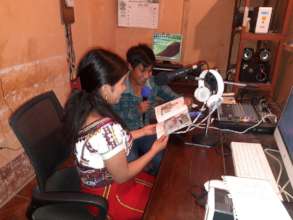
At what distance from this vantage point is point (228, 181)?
825 millimetres

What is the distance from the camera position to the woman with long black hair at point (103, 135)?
0.97 metres

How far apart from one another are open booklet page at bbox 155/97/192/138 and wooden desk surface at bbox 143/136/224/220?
0.08 meters

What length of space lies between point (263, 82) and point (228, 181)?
1.48m

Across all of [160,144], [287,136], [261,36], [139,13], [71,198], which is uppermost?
[139,13]

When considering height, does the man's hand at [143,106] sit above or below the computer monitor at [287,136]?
below

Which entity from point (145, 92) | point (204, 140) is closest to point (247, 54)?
point (145, 92)

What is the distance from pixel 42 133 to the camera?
1.12 metres

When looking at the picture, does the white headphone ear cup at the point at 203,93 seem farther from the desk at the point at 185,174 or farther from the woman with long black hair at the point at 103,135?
the woman with long black hair at the point at 103,135

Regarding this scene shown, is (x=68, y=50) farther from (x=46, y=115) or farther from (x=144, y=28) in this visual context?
(x=46, y=115)

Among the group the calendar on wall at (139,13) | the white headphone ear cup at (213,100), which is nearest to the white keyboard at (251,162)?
Answer: the white headphone ear cup at (213,100)

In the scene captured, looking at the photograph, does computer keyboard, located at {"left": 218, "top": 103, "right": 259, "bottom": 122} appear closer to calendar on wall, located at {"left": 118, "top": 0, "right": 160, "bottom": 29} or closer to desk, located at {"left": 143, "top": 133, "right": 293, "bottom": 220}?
desk, located at {"left": 143, "top": 133, "right": 293, "bottom": 220}

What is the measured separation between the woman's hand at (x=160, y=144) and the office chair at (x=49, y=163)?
1.06ft

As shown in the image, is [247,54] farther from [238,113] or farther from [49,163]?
[49,163]

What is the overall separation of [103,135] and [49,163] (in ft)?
1.18
